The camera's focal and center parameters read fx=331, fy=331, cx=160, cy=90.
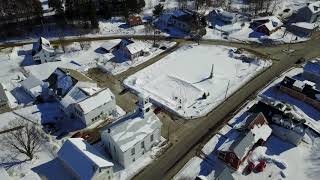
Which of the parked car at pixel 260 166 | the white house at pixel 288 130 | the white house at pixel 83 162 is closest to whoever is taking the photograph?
the white house at pixel 83 162

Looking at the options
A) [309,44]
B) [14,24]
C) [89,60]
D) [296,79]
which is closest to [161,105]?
[89,60]

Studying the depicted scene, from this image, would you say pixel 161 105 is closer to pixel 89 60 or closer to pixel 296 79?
pixel 89 60

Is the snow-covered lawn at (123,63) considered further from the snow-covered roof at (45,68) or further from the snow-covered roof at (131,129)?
the snow-covered roof at (131,129)

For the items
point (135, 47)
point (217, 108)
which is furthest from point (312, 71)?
point (135, 47)

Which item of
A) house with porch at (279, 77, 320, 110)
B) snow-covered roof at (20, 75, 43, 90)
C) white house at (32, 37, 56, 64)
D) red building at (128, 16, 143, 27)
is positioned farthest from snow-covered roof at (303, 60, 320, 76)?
white house at (32, 37, 56, 64)

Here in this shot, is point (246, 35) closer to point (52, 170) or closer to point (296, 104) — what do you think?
point (296, 104)

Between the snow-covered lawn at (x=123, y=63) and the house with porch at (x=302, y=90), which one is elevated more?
the snow-covered lawn at (x=123, y=63)

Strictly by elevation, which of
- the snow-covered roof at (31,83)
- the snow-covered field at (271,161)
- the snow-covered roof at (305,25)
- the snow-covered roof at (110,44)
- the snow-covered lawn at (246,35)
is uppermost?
the snow-covered roof at (305,25)

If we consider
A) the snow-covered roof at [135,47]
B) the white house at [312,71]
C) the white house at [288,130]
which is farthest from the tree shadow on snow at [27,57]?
the white house at [312,71]
